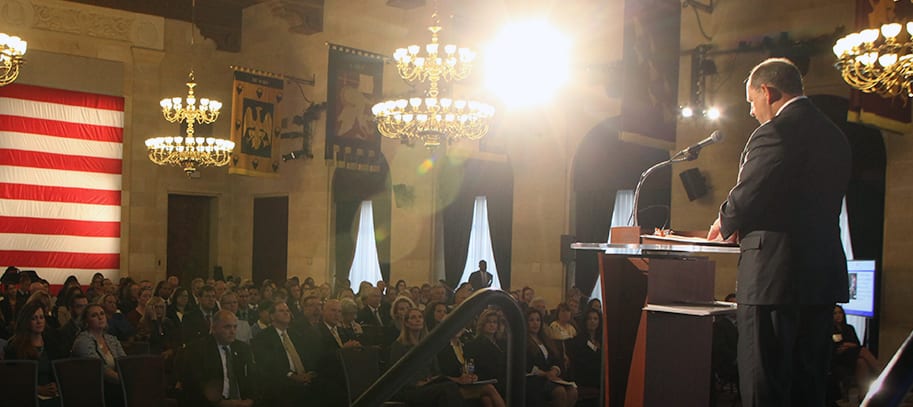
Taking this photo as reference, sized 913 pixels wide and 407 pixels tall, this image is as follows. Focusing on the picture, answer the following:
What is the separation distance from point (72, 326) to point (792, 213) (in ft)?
21.2

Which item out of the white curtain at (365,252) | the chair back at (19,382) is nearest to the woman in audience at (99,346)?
the chair back at (19,382)

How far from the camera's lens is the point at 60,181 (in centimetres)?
1606

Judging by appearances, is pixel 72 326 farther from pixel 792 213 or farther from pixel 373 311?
pixel 792 213

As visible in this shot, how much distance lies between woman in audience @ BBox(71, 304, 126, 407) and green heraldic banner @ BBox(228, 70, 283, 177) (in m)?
7.92

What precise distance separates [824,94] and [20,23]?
14.3 m

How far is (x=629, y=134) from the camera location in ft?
34.5

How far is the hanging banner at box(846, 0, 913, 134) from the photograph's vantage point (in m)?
8.10

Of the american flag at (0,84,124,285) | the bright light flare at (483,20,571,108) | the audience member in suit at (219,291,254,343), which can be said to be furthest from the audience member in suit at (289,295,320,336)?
the american flag at (0,84,124,285)

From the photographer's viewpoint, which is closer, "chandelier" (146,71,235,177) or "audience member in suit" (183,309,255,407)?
"audience member in suit" (183,309,255,407)

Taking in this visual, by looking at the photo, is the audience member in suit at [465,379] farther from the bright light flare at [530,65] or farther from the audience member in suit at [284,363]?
the bright light flare at [530,65]

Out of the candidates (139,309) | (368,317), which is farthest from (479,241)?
(139,309)

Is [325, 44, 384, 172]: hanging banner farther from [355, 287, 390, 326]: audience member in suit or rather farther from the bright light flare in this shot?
[355, 287, 390, 326]: audience member in suit

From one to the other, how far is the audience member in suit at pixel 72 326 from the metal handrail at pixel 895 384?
6.66 metres

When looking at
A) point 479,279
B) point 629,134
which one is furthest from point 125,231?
point 629,134
